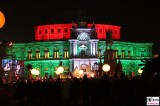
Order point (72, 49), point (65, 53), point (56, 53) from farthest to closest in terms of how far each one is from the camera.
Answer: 1. point (56, 53)
2. point (65, 53)
3. point (72, 49)

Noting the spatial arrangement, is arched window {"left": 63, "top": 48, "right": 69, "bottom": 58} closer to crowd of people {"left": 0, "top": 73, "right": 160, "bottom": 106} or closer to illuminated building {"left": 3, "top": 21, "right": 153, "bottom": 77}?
illuminated building {"left": 3, "top": 21, "right": 153, "bottom": 77}

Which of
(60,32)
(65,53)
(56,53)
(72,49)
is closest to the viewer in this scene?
(72,49)

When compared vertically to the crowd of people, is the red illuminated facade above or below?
above

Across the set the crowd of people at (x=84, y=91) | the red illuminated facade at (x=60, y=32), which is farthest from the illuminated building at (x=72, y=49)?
the crowd of people at (x=84, y=91)

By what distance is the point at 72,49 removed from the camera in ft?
364

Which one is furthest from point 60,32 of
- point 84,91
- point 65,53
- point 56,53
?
point 84,91

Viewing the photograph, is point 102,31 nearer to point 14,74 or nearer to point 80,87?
point 14,74

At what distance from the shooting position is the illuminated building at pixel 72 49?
363 feet

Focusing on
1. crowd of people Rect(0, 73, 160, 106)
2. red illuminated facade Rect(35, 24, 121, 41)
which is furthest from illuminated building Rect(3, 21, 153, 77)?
crowd of people Rect(0, 73, 160, 106)

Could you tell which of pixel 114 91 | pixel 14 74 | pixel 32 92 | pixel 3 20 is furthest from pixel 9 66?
pixel 3 20

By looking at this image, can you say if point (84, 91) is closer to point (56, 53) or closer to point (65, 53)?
point (65, 53)

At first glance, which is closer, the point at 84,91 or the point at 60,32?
the point at 84,91

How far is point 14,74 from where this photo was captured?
71.2 meters

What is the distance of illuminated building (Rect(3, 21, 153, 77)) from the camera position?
11062cm
